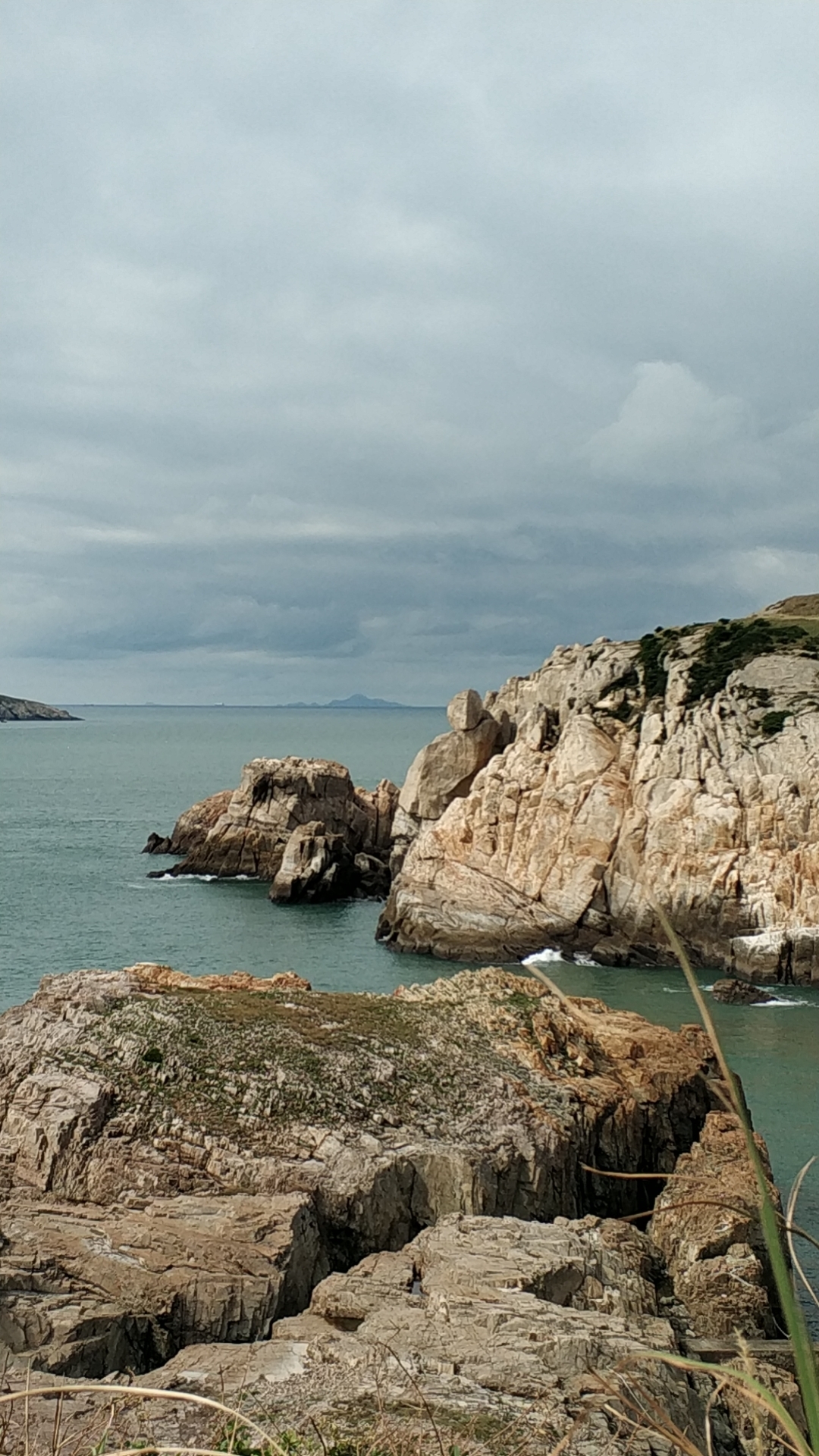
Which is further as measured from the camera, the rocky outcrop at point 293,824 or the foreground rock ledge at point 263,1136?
the rocky outcrop at point 293,824

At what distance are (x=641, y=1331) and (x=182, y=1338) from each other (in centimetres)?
523

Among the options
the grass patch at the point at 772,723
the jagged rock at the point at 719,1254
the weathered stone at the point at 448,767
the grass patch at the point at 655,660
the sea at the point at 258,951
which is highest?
the grass patch at the point at 655,660

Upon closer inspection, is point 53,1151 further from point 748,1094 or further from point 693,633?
point 693,633

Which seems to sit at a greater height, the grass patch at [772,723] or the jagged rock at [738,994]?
the grass patch at [772,723]

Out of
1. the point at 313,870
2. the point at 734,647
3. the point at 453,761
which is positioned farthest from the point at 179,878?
the point at 734,647

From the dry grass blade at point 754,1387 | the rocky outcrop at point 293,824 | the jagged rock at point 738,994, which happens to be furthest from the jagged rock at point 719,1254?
the rocky outcrop at point 293,824

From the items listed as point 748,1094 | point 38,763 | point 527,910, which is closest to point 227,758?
point 38,763

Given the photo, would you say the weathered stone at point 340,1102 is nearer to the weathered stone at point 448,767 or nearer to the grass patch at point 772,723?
the grass patch at point 772,723

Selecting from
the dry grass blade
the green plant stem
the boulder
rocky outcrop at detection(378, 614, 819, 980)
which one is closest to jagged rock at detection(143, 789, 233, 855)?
the boulder

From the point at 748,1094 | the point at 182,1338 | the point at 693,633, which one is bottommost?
the point at 748,1094

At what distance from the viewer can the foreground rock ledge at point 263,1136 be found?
1323 cm

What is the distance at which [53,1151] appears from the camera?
1647 centimetres

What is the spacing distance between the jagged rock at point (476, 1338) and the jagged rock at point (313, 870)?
48.0m

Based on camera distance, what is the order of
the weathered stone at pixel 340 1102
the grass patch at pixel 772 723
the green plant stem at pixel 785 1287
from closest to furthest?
the green plant stem at pixel 785 1287 < the weathered stone at pixel 340 1102 < the grass patch at pixel 772 723
